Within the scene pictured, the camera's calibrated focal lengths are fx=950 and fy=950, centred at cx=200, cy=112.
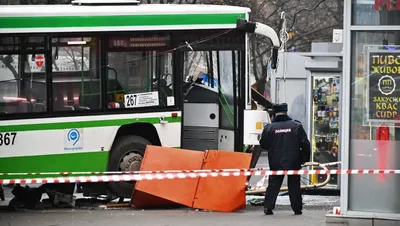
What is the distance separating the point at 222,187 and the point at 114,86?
2554 mm

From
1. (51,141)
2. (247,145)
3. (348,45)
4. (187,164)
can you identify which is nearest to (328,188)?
(247,145)

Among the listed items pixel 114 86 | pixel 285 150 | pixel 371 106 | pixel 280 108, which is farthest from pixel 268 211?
pixel 114 86

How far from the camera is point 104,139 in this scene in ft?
49.4

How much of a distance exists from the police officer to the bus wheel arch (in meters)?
2.50

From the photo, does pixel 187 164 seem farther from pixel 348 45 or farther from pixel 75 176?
pixel 348 45

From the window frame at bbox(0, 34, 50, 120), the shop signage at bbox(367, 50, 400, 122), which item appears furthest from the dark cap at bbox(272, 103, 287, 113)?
the window frame at bbox(0, 34, 50, 120)

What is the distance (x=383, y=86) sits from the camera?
441 inches

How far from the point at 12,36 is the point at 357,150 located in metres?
6.01

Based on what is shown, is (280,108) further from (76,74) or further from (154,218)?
(76,74)

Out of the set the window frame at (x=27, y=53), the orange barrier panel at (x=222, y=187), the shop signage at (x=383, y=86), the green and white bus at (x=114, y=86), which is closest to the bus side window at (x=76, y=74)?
the green and white bus at (x=114, y=86)

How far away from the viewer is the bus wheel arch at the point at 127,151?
15203mm

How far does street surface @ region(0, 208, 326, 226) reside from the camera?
1275cm

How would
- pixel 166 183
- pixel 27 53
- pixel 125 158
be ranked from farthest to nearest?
pixel 125 158 < pixel 27 53 < pixel 166 183

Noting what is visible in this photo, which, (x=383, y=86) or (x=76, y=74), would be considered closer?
(x=383, y=86)
